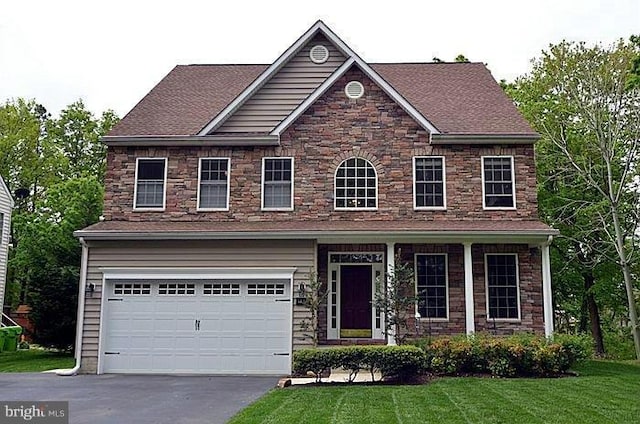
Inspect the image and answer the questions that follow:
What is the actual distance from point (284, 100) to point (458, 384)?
8852 millimetres

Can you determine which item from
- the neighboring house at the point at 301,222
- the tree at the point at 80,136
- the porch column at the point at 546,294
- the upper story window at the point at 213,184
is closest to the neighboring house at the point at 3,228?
the tree at the point at 80,136

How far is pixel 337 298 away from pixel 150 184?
5.67 meters

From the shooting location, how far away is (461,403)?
9.26 m

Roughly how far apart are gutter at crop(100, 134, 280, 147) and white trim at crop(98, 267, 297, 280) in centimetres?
343

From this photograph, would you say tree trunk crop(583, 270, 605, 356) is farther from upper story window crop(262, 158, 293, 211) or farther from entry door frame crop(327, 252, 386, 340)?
upper story window crop(262, 158, 293, 211)

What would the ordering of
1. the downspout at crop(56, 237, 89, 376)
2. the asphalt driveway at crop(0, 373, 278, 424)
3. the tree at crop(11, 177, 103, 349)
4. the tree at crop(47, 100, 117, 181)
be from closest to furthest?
the asphalt driveway at crop(0, 373, 278, 424) → the downspout at crop(56, 237, 89, 376) → the tree at crop(11, 177, 103, 349) → the tree at crop(47, 100, 117, 181)

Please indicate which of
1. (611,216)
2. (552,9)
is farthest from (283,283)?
(611,216)

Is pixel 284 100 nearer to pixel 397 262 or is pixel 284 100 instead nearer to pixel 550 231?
pixel 397 262

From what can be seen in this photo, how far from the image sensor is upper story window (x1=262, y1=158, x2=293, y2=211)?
15758 mm

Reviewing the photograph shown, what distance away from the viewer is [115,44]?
19.7 meters

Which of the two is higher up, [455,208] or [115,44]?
[115,44]

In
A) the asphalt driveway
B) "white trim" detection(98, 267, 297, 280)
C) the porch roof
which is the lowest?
the asphalt driveway

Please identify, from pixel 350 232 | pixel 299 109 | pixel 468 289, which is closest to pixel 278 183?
pixel 299 109

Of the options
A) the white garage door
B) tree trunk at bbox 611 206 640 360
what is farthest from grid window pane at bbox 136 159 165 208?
tree trunk at bbox 611 206 640 360
